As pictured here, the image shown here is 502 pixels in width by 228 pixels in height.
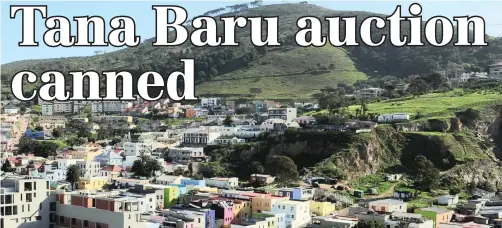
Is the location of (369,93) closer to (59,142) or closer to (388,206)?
(59,142)

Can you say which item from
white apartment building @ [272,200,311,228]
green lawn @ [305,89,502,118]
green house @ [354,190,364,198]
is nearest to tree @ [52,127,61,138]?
green lawn @ [305,89,502,118]

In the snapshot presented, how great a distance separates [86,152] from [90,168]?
4.01 metres

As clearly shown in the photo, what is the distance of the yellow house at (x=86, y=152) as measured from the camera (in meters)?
40.1

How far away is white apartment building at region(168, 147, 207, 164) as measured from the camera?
40156 mm

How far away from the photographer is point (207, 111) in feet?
196

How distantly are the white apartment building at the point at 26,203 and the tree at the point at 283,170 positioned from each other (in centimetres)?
1360

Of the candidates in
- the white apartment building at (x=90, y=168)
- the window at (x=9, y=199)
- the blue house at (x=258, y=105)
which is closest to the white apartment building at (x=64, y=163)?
the white apartment building at (x=90, y=168)

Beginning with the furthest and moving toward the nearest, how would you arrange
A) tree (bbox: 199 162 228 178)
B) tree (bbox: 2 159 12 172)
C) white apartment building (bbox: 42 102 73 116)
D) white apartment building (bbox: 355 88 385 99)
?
white apartment building (bbox: 42 102 73 116)
white apartment building (bbox: 355 88 385 99)
tree (bbox: 199 162 228 178)
tree (bbox: 2 159 12 172)

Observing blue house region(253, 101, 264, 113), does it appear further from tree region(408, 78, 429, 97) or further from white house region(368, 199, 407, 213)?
white house region(368, 199, 407, 213)

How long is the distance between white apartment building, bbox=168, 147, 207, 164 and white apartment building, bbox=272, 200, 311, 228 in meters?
15.3

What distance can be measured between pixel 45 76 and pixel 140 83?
213 centimetres

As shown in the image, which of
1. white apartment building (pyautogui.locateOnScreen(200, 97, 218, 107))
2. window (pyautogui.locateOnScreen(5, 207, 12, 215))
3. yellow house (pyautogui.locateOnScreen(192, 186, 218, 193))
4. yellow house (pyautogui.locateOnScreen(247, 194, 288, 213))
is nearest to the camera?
window (pyautogui.locateOnScreen(5, 207, 12, 215))

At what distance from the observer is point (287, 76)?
236ft

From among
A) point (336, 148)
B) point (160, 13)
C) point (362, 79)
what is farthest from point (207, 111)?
point (160, 13)
